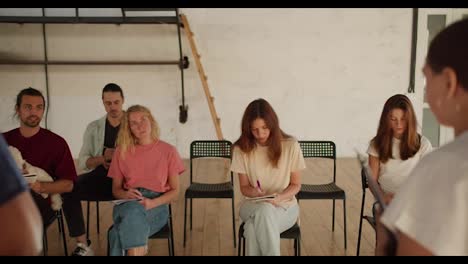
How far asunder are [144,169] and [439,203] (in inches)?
79.1

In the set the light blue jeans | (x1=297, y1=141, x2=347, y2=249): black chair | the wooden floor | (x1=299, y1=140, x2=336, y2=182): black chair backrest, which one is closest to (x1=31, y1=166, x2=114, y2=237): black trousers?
the wooden floor

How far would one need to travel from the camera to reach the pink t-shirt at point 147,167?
249cm

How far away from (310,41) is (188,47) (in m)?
1.93

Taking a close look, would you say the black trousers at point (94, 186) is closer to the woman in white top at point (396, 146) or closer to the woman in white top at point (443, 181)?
the woman in white top at point (396, 146)

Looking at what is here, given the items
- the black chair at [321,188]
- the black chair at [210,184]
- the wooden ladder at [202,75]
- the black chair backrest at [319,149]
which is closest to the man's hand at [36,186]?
the black chair at [210,184]

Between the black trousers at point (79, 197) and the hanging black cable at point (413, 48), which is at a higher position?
the hanging black cable at point (413, 48)

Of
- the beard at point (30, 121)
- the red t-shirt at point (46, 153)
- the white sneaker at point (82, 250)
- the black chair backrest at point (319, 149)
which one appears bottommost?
the white sneaker at point (82, 250)

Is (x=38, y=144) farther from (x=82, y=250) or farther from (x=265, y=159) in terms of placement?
(x=265, y=159)

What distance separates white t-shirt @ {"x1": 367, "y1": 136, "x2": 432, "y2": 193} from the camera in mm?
2568

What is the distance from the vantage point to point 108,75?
21.0 feet

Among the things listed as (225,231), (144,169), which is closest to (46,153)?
(144,169)

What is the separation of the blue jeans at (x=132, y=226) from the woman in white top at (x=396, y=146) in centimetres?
139

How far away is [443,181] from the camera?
0.71 meters
